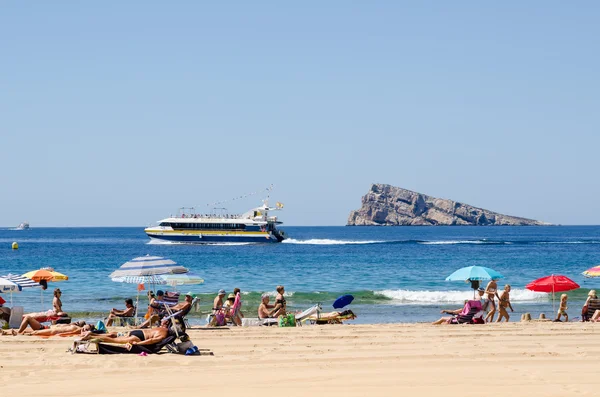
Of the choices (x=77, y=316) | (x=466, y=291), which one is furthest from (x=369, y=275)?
(x=77, y=316)

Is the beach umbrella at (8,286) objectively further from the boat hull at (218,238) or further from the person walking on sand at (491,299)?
the boat hull at (218,238)

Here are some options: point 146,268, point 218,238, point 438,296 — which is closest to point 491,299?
point 146,268

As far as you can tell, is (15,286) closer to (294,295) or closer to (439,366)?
(439,366)

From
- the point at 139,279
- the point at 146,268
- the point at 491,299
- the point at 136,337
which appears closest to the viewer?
the point at 136,337

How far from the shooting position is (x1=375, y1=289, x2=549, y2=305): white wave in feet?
83.8

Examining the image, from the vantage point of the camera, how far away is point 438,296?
26.7 metres

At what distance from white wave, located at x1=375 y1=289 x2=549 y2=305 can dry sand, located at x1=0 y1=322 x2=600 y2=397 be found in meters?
12.1

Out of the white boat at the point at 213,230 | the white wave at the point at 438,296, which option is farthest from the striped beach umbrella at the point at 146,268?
the white boat at the point at 213,230

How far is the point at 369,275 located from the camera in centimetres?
3831

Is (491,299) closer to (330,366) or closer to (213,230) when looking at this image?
(330,366)

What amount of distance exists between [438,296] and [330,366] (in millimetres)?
17264

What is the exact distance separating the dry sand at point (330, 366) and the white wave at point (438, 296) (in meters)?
12.1

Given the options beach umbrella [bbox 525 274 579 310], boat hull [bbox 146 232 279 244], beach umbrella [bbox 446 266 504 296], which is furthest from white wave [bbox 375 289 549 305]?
boat hull [bbox 146 232 279 244]

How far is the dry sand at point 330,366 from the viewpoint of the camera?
8.52 metres
